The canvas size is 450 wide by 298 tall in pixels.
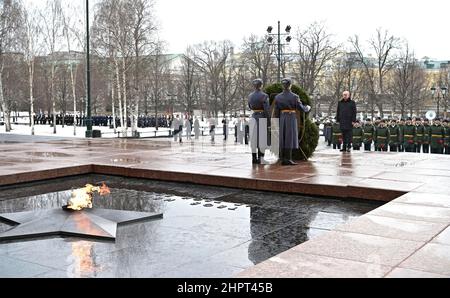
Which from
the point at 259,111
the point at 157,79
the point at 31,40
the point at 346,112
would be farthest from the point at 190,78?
the point at 259,111

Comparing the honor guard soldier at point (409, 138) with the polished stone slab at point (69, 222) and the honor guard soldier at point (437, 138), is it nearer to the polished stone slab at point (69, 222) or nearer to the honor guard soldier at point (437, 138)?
the honor guard soldier at point (437, 138)

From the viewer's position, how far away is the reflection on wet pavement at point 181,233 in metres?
4.80

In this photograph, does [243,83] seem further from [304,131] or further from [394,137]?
[304,131]

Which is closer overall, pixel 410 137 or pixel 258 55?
pixel 410 137

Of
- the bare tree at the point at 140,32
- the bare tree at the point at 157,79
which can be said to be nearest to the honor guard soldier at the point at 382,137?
the bare tree at the point at 140,32

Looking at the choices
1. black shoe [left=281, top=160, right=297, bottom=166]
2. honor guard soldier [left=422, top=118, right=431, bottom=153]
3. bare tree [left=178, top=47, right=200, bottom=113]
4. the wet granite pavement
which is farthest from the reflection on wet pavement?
bare tree [left=178, top=47, right=200, bottom=113]

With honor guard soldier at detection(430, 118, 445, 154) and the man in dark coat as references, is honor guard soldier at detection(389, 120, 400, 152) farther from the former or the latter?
the man in dark coat

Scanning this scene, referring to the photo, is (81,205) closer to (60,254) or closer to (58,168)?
(60,254)

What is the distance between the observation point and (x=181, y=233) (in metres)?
6.11

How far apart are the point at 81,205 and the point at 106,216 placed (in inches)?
15.5

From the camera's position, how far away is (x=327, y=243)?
16.2 ft

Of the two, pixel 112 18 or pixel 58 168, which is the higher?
pixel 112 18

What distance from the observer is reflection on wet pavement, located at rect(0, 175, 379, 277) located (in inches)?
189
